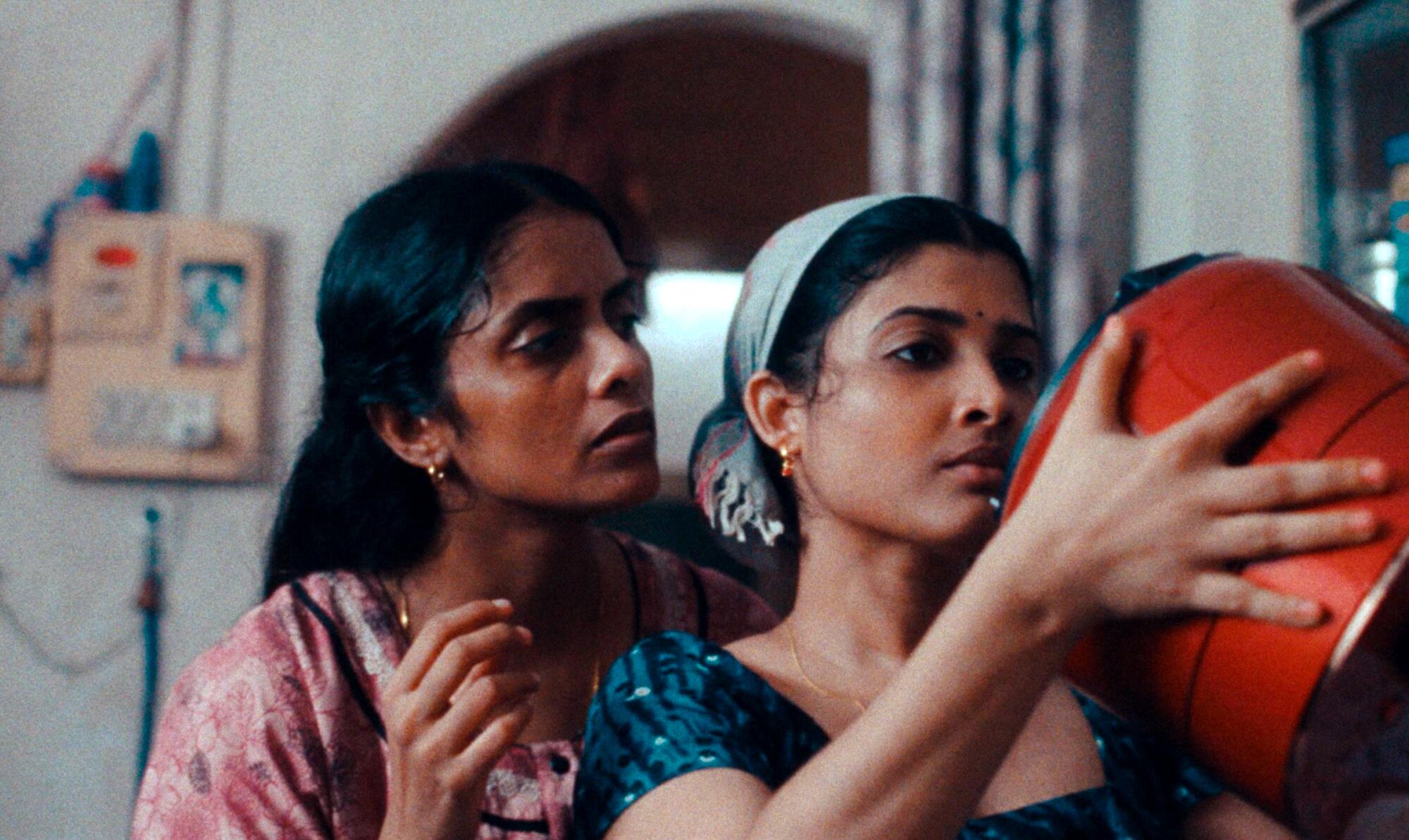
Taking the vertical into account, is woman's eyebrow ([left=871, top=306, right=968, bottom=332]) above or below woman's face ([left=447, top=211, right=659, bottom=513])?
above

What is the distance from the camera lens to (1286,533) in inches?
20.4

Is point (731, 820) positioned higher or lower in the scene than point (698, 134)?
lower

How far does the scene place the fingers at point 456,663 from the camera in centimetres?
88

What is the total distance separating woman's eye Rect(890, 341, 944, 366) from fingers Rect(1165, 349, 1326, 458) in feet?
1.14

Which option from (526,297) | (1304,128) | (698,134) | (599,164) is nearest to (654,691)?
(526,297)

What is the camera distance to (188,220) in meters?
2.26

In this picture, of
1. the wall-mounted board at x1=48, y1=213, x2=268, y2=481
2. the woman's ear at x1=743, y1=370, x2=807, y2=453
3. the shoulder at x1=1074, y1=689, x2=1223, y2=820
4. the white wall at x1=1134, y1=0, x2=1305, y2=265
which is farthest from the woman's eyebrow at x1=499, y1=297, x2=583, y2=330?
the wall-mounted board at x1=48, y1=213, x2=268, y2=481

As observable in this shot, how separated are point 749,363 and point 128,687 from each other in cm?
174

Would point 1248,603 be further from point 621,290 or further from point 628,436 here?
point 621,290

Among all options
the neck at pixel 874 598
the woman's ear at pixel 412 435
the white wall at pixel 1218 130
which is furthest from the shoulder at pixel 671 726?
the white wall at pixel 1218 130

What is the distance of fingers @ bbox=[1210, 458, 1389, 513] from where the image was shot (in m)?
0.52

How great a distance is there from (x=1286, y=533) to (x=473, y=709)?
561 millimetres

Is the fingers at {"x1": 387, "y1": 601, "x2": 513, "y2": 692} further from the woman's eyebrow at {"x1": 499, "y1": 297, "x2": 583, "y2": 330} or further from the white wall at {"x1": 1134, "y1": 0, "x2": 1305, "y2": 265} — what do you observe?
the white wall at {"x1": 1134, "y1": 0, "x2": 1305, "y2": 265}

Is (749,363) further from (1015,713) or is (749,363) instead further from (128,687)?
(128,687)
